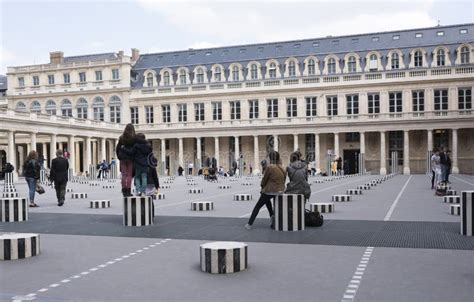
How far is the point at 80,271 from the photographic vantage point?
321 inches

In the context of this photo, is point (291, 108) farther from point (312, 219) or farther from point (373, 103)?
point (312, 219)

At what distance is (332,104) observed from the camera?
216 ft

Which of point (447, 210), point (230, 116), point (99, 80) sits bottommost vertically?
point (447, 210)

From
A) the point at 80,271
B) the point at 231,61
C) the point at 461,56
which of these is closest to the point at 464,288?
the point at 80,271

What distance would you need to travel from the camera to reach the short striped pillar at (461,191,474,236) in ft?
36.7

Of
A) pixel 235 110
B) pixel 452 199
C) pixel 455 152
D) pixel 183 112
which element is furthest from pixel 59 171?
pixel 183 112

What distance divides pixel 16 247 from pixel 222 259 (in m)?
3.67

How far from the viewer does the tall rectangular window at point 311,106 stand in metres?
66.2

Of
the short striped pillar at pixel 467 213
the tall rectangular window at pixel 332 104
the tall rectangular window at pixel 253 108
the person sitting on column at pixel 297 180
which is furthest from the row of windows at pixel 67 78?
the short striped pillar at pixel 467 213

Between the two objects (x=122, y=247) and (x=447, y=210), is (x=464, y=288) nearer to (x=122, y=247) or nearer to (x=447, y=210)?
(x=122, y=247)

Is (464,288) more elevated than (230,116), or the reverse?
(230,116)

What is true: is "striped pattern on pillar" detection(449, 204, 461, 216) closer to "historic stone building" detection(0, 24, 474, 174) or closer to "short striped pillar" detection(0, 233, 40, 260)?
"short striped pillar" detection(0, 233, 40, 260)

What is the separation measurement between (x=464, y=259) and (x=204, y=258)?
4.28 meters

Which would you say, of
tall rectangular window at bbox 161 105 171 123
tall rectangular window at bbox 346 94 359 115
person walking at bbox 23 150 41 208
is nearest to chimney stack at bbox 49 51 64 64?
tall rectangular window at bbox 161 105 171 123
